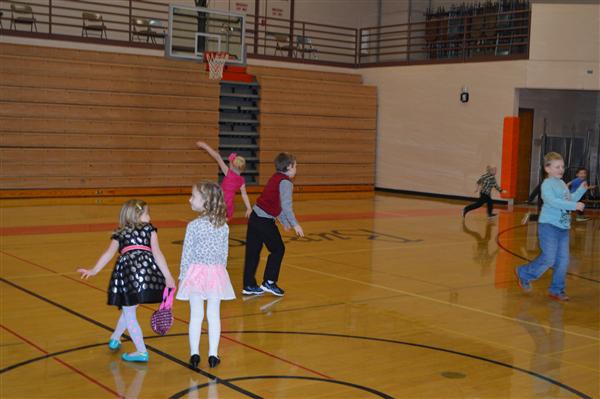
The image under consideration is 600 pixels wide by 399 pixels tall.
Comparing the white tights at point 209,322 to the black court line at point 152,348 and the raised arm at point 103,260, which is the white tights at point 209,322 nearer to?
the black court line at point 152,348

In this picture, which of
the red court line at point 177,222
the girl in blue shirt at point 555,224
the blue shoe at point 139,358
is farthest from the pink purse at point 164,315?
the red court line at point 177,222

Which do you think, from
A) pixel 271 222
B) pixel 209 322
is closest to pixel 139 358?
pixel 209 322

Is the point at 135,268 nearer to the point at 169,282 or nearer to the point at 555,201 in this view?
the point at 169,282

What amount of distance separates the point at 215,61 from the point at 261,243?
13231 mm

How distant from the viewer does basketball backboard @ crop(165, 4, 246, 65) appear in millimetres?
20453

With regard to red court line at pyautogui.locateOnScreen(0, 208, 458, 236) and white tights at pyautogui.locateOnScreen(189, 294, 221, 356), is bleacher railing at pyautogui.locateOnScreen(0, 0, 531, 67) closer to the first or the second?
red court line at pyautogui.locateOnScreen(0, 208, 458, 236)

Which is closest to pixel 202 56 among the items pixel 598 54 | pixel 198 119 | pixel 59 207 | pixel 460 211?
pixel 198 119

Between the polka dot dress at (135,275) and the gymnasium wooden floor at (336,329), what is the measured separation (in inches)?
21.4

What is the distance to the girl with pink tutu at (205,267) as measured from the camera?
19.5 ft

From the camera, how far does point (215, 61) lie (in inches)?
835

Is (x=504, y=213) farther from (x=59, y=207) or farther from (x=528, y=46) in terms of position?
(x=59, y=207)

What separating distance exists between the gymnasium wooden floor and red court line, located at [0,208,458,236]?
18cm

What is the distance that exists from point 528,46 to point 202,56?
950 cm

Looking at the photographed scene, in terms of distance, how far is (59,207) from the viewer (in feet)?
61.3
